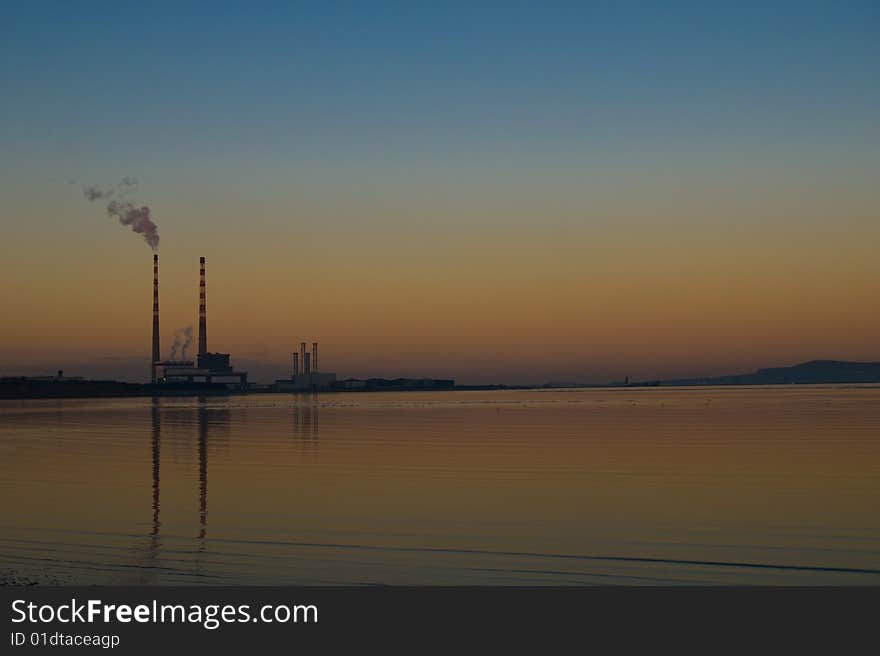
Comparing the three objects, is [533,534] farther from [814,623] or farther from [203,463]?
[203,463]

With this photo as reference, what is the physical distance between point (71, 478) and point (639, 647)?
26.4 m

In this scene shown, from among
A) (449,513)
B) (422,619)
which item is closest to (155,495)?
(449,513)

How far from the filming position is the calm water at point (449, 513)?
56.5 ft

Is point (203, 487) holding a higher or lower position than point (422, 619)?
lower

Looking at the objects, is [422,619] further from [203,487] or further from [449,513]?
[203,487]

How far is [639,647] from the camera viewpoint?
39.6 feet

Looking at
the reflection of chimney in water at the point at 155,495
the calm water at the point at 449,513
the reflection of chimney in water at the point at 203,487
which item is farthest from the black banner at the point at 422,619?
the reflection of chimney in water at the point at 203,487

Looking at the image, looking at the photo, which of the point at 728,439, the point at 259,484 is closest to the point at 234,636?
the point at 259,484

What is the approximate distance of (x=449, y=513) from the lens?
2409 centimetres

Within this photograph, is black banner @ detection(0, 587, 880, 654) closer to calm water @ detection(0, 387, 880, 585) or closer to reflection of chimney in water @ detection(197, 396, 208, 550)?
calm water @ detection(0, 387, 880, 585)

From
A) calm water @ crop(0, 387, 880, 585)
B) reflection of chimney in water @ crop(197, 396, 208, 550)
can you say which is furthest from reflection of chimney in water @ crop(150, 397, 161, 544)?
reflection of chimney in water @ crop(197, 396, 208, 550)

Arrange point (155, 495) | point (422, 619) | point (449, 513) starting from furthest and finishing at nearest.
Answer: point (155, 495)
point (449, 513)
point (422, 619)

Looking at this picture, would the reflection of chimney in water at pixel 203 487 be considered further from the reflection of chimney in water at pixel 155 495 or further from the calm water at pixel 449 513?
the reflection of chimney in water at pixel 155 495

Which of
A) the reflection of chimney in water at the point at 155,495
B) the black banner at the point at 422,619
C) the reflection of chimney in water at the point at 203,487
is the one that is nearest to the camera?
the black banner at the point at 422,619
